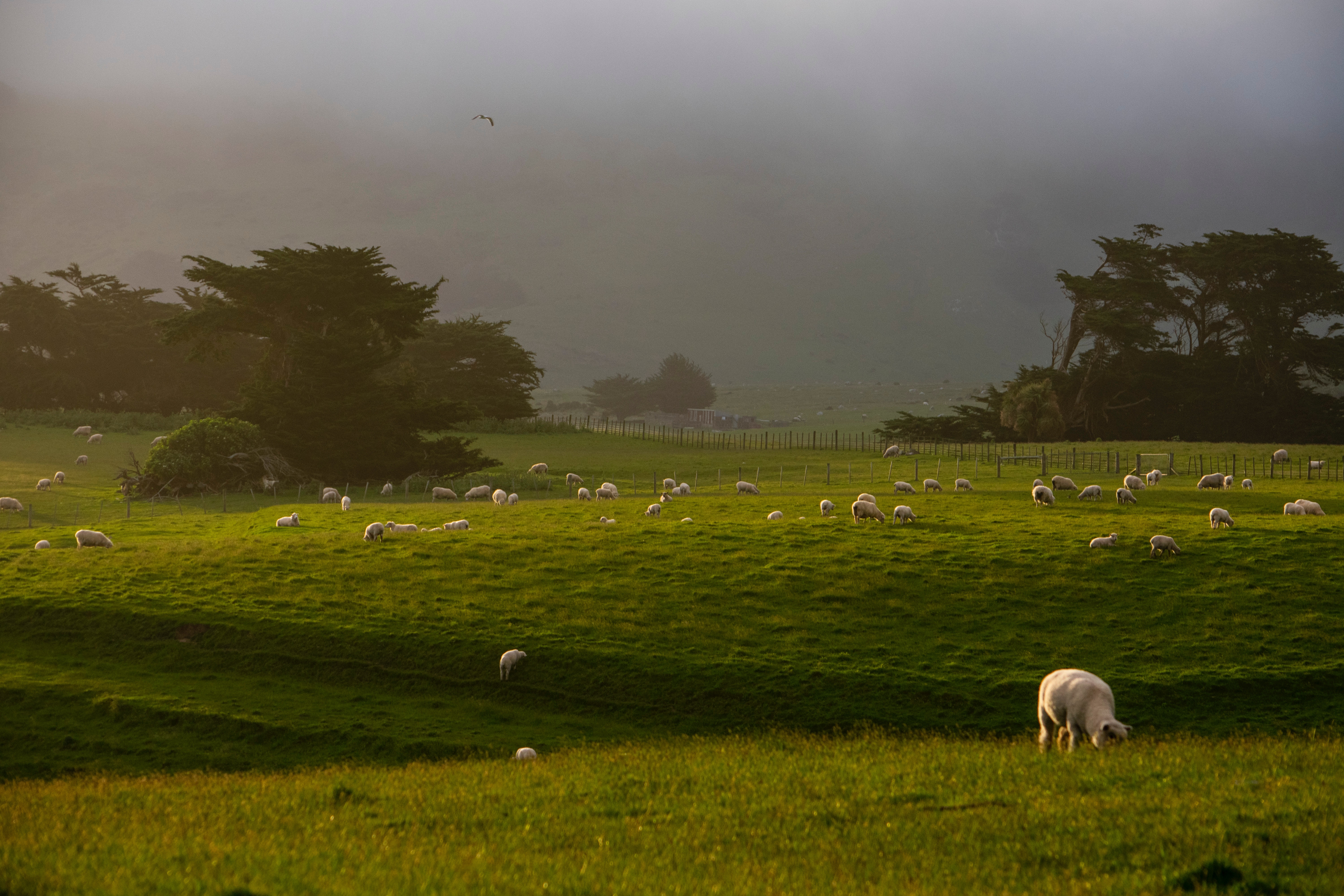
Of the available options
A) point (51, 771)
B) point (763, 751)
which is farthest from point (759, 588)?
point (51, 771)

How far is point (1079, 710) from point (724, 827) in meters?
6.59

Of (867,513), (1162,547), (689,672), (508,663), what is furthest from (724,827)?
(867,513)

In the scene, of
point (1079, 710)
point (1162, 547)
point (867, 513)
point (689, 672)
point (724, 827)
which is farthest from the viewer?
point (867, 513)

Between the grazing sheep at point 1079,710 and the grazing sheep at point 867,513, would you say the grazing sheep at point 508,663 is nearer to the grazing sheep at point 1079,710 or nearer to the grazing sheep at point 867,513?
the grazing sheep at point 1079,710

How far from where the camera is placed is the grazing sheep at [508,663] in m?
22.4

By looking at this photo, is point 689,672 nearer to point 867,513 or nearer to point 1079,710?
point 1079,710

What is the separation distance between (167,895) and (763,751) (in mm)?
10541

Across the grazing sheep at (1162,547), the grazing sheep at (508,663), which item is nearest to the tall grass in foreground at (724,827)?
the grazing sheep at (508,663)

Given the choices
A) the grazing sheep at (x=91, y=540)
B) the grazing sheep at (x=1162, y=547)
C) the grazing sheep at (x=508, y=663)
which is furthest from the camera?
the grazing sheep at (x=91, y=540)

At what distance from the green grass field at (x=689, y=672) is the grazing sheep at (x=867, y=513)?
107 centimetres

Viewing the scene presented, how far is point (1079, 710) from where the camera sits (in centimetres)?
1510

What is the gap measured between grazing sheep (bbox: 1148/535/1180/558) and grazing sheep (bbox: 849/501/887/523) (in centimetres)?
889

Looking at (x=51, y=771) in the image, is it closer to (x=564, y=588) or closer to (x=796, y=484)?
(x=564, y=588)

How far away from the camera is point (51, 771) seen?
17266mm
